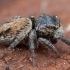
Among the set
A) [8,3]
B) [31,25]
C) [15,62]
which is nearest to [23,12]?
[8,3]

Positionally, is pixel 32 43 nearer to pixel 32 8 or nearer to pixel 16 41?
pixel 16 41

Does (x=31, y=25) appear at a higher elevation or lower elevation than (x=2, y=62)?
higher

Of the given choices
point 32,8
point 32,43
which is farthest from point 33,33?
point 32,8

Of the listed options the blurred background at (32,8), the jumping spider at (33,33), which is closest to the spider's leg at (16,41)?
the jumping spider at (33,33)

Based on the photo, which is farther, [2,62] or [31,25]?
[31,25]

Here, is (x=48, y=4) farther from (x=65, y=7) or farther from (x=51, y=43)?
(x=51, y=43)

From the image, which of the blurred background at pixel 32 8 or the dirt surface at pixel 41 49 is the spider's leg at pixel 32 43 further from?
the blurred background at pixel 32 8

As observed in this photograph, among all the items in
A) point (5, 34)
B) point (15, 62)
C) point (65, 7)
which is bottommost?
point (15, 62)
